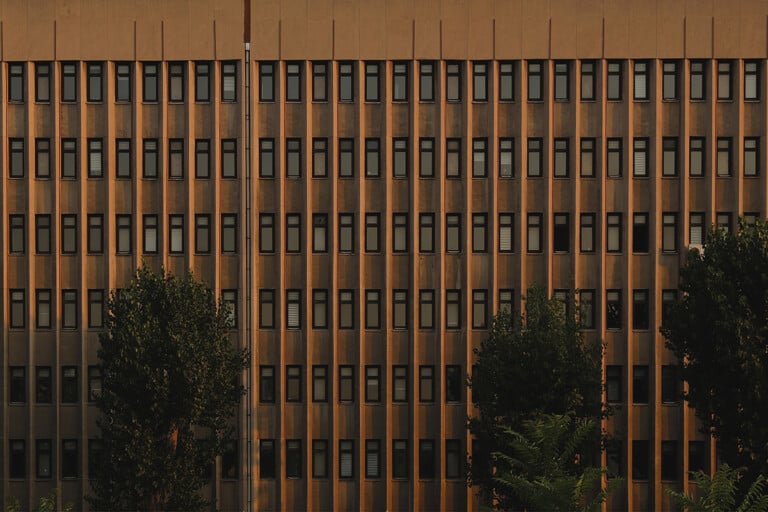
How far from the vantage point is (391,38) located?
3750 cm

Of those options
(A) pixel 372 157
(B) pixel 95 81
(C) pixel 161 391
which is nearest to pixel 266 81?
(A) pixel 372 157

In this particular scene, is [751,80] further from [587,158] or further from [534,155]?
[534,155]

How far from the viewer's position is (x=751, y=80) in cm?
3784

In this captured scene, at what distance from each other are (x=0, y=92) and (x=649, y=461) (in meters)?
27.6

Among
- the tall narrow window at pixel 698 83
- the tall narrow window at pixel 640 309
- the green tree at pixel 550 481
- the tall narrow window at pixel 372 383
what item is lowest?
the tall narrow window at pixel 372 383

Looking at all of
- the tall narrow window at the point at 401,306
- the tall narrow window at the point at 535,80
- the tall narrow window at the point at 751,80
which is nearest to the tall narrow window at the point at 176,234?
the tall narrow window at the point at 401,306

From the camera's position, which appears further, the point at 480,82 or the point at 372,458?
the point at 372,458

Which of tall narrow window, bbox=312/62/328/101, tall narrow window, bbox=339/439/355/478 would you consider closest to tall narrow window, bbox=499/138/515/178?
tall narrow window, bbox=312/62/328/101

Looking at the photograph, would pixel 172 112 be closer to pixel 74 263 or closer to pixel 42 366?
pixel 74 263

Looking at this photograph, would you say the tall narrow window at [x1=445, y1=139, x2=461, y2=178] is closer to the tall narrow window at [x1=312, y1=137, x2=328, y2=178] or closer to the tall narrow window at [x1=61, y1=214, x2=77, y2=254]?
the tall narrow window at [x1=312, y1=137, x2=328, y2=178]

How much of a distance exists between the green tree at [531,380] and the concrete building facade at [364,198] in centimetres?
703

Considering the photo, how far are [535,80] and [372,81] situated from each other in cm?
600

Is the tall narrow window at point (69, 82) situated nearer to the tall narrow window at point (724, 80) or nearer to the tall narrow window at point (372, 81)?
the tall narrow window at point (372, 81)

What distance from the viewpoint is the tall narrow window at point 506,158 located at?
124 feet
